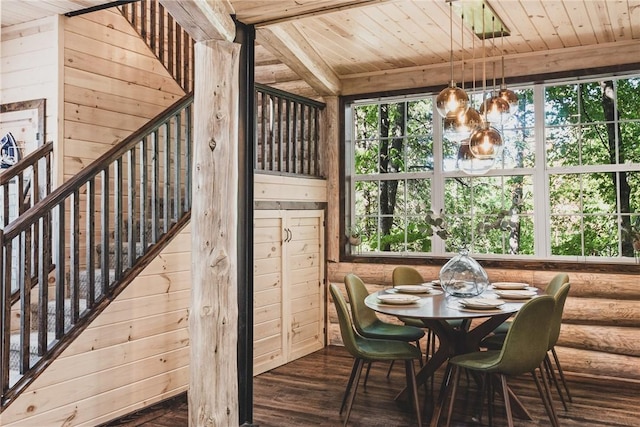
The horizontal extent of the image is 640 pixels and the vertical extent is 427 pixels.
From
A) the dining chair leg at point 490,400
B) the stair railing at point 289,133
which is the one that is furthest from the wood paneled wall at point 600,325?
the stair railing at point 289,133

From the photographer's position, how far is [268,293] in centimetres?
527

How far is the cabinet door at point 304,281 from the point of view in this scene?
218 inches

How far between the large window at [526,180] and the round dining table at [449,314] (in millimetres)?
900

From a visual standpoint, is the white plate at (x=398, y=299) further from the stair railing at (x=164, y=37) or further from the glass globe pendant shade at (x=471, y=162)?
the stair railing at (x=164, y=37)

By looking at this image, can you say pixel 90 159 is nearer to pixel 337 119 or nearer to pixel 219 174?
pixel 219 174

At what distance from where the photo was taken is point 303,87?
6.25 meters

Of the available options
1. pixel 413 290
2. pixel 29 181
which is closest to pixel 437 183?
pixel 413 290

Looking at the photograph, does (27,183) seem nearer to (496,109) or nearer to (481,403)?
(496,109)

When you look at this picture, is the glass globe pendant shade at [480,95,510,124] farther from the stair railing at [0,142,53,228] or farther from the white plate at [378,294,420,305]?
the stair railing at [0,142,53,228]

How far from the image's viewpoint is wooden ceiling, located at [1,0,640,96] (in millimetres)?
4156

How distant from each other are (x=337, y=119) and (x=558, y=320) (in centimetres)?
321

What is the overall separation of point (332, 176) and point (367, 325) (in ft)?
6.87

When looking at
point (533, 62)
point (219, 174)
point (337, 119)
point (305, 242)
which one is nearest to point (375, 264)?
point (305, 242)

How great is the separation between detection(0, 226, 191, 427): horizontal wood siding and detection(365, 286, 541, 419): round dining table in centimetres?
150
